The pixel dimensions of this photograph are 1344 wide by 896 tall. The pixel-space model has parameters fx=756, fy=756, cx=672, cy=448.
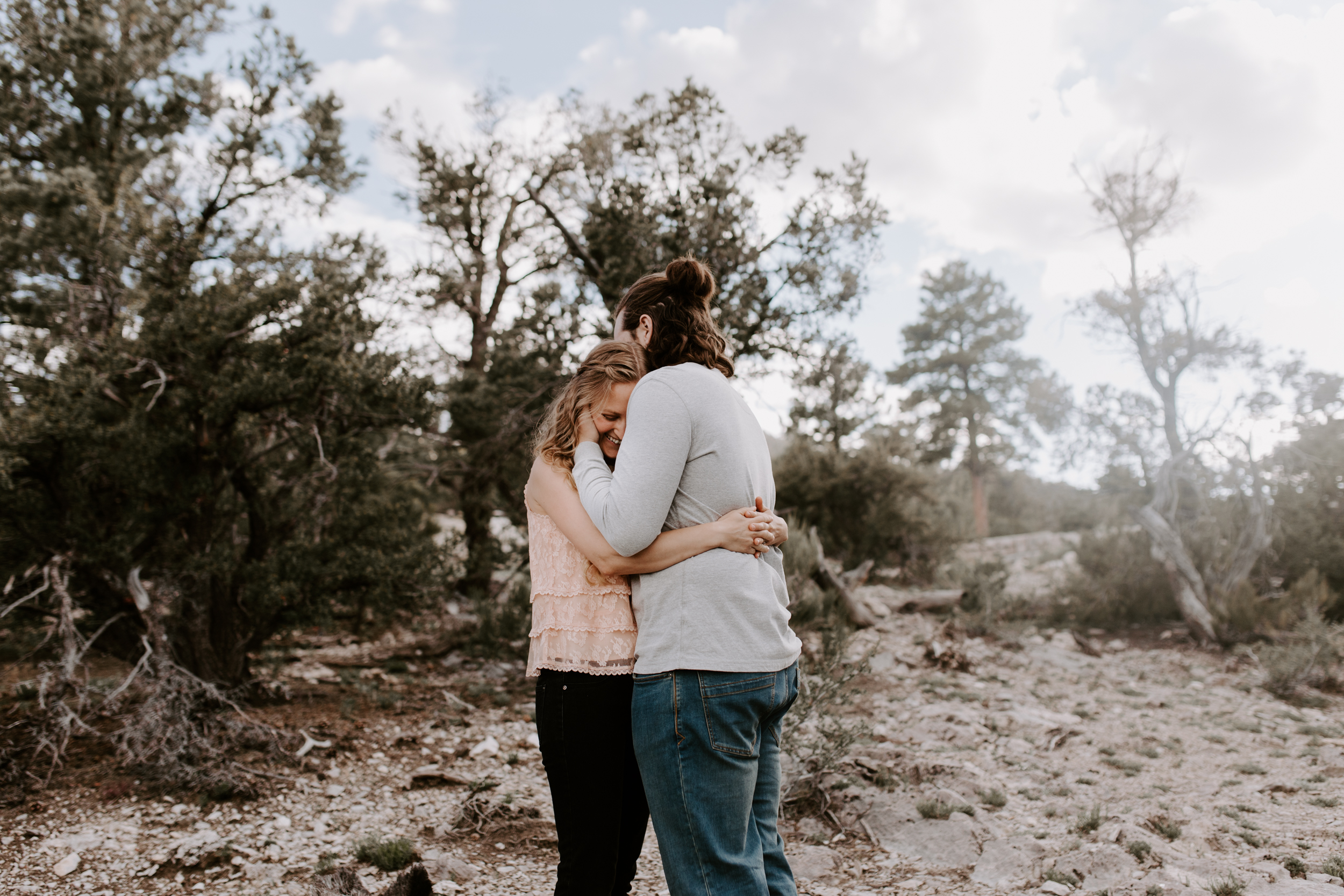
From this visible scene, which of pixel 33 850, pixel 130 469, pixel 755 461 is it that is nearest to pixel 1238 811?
pixel 755 461

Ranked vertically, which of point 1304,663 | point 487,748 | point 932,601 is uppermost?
point 932,601

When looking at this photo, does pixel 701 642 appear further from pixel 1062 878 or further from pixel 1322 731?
pixel 1322 731

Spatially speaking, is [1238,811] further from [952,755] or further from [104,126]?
[104,126]

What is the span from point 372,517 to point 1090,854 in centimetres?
528

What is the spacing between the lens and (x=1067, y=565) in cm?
1284

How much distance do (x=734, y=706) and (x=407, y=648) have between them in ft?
23.4

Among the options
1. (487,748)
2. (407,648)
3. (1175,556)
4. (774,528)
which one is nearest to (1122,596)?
(1175,556)

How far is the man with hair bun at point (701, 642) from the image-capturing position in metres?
1.53

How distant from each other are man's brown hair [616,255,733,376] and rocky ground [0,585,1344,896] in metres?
2.53

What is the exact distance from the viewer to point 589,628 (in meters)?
1.76

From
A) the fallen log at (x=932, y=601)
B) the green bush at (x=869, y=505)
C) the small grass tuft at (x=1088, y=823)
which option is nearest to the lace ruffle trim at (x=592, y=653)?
the small grass tuft at (x=1088, y=823)

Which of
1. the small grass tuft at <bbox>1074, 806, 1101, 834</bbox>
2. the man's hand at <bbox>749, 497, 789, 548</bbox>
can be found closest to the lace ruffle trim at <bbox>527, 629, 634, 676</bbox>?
the man's hand at <bbox>749, 497, 789, 548</bbox>

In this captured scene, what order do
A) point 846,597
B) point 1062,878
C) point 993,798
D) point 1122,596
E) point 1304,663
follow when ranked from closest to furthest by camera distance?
point 1062,878 < point 993,798 < point 1304,663 < point 846,597 < point 1122,596

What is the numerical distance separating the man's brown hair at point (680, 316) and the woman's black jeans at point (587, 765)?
2.56ft
